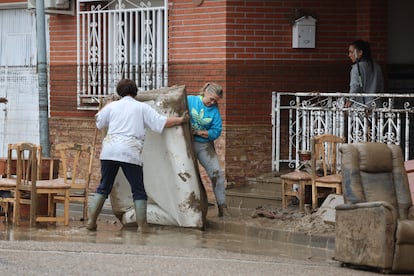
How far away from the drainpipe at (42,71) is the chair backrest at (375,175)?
5.99 meters

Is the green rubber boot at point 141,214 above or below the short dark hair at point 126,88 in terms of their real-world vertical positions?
below

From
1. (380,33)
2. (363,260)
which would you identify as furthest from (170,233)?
(380,33)

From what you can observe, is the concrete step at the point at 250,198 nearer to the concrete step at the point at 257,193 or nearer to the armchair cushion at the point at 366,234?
the concrete step at the point at 257,193

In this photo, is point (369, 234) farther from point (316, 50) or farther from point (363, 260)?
point (316, 50)

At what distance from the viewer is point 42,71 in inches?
656

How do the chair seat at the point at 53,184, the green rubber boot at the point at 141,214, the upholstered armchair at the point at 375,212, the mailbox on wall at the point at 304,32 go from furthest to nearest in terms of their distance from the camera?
1. the mailbox on wall at the point at 304,32
2. the chair seat at the point at 53,184
3. the green rubber boot at the point at 141,214
4. the upholstered armchair at the point at 375,212

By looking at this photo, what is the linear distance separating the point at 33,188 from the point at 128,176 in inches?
58.2

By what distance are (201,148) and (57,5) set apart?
218 inches

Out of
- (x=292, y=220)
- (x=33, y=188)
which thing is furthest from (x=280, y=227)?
(x=33, y=188)

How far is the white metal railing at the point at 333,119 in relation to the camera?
14945 mm

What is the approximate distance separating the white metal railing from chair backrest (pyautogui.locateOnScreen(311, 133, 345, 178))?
0.46 meters

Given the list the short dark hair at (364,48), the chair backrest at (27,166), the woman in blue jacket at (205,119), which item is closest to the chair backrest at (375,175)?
the woman in blue jacket at (205,119)

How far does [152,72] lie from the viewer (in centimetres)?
1786

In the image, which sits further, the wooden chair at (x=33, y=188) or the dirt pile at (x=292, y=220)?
the wooden chair at (x=33, y=188)
